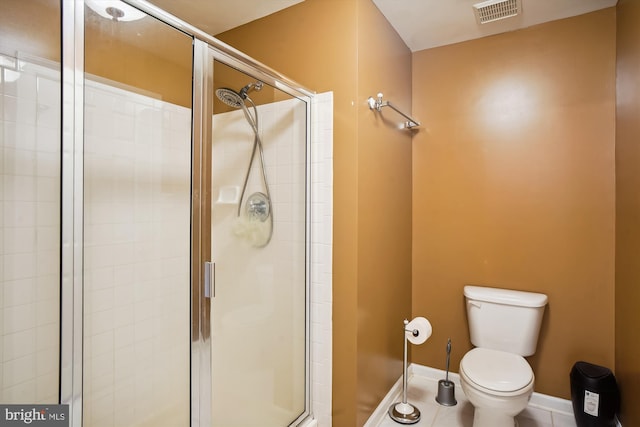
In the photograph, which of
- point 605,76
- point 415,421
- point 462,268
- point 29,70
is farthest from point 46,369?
point 605,76

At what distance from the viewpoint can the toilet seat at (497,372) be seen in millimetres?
1689

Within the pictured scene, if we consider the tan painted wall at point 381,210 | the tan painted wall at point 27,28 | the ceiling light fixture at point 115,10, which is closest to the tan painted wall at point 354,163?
the tan painted wall at point 381,210

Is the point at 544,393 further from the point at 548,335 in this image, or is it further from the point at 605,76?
the point at 605,76

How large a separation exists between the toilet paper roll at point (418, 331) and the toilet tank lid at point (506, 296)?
0.37m

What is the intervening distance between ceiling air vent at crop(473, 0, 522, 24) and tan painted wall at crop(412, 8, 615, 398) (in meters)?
0.26

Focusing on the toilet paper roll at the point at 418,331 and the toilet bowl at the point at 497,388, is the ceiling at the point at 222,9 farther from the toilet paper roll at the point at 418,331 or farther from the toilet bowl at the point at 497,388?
the toilet bowl at the point at 497,388

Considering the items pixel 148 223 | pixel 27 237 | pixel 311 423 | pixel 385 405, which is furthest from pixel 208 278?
pixel 385 405

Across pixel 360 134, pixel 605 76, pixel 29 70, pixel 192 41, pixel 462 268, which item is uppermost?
pixel 605 76

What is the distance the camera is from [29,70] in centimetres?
133

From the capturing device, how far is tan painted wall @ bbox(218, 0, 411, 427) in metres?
1.81

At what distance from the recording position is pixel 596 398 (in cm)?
181

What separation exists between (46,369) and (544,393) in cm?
263

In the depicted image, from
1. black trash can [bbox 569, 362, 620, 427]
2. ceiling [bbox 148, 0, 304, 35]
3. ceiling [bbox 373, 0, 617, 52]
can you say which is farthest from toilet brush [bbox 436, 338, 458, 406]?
ceiling [bbox 148, 0, 304, 35]

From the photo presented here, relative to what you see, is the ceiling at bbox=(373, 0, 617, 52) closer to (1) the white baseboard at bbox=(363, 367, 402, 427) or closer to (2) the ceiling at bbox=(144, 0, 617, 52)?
(2) the ceiling at bbox=(144, 0, 617, 52)
